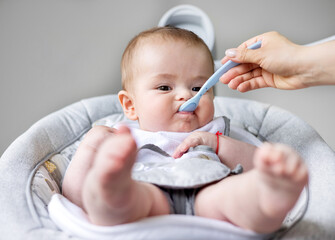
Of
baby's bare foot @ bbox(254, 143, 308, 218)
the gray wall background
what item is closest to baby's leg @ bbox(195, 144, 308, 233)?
baby's bare foot @ bbox(254, 143, 308, 218)

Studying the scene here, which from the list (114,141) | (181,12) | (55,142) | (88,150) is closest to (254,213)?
(114,141)

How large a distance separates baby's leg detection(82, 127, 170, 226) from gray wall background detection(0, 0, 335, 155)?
1.12 meters

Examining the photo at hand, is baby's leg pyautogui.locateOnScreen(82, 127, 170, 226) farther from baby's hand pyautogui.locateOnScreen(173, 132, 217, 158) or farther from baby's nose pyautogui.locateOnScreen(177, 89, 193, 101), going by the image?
baby's nose pyautogui.locateOnScreen(177, 89, 193, 101)

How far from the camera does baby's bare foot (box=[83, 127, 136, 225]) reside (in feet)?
1.66

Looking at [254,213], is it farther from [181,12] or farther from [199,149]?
[181,12]

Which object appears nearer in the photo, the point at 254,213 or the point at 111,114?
the point at 254,213

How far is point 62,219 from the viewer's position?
653mm

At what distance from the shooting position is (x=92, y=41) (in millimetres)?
1698

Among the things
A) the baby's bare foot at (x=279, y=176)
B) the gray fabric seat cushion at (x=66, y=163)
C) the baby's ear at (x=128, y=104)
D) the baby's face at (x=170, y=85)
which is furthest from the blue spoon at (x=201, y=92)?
the baby's bare foot at (x=279, y=176)

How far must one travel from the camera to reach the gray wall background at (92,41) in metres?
1.51

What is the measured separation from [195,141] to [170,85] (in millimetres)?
178

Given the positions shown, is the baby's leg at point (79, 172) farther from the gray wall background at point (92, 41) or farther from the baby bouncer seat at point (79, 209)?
the gray wall background at point (92, 41)

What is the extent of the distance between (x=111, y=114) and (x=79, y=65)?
0.39 meters

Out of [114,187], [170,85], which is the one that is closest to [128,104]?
[170,85]
